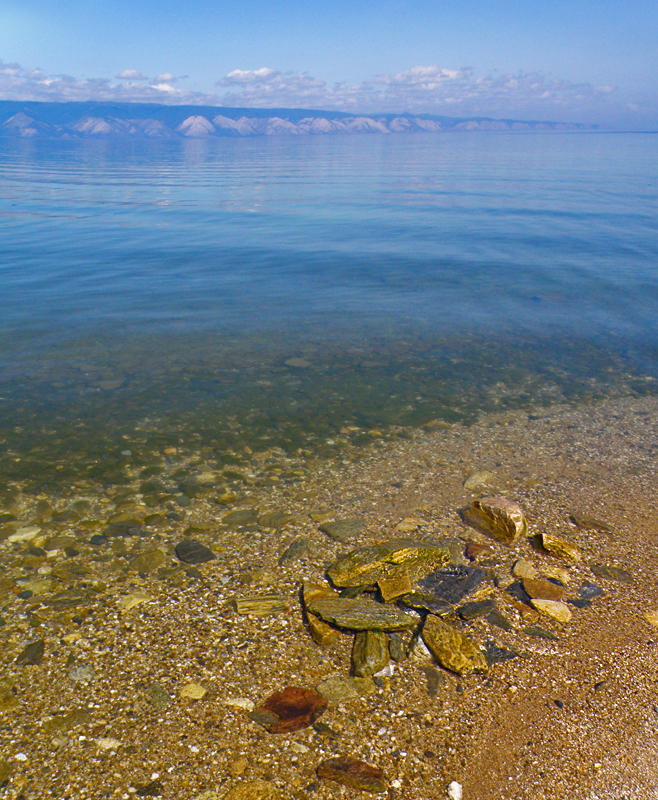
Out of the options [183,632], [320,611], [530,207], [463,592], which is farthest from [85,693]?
[530,207]

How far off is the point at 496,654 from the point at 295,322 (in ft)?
34.5

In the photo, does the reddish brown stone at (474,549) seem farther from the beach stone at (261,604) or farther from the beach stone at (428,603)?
the beach stone at (261,604)

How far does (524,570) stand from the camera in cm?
569

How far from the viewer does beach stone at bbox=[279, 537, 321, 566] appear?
5.94 metres

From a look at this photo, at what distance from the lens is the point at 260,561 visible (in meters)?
5.89

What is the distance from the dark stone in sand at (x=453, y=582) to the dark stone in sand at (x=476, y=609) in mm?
113

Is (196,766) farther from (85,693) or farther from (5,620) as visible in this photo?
(5,620)

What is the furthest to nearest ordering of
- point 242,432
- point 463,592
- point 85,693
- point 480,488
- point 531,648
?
point 242,432
point 480,488
point 463,592
point 531,648
point 85,693

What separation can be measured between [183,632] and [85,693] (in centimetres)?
87

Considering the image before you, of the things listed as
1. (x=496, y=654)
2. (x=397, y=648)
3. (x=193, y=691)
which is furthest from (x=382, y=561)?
(x=193, y=691)

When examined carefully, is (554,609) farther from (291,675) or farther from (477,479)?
(477,479)

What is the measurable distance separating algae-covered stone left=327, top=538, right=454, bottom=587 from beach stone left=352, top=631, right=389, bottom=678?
716mm

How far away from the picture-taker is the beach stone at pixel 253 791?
11.4ft

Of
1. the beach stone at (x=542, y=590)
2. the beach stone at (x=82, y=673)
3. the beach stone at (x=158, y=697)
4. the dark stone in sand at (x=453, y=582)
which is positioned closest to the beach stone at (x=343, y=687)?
the beach stone at (x=158, y=697)
